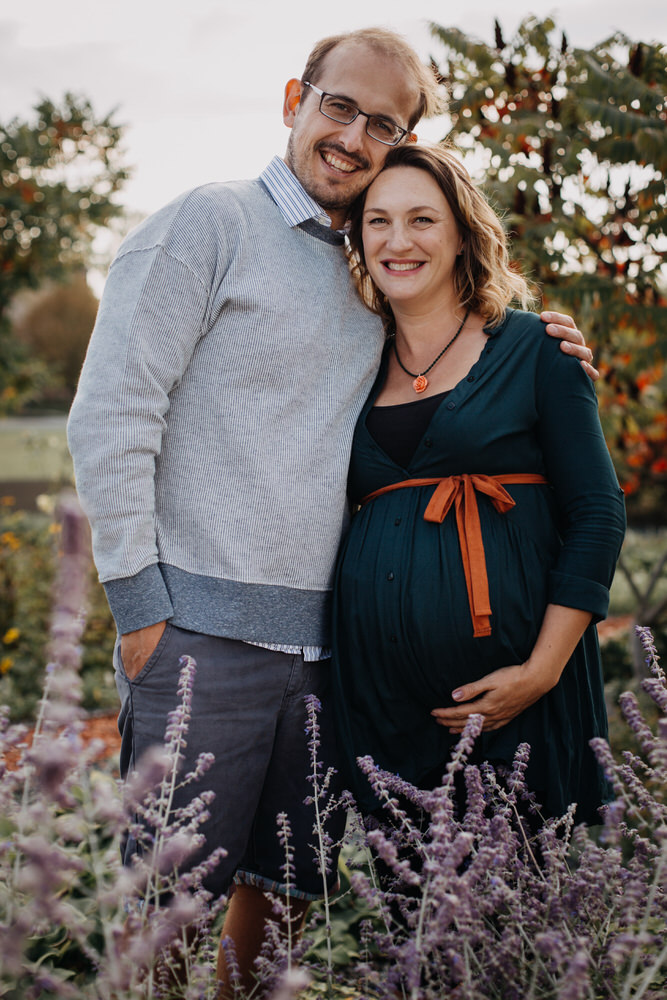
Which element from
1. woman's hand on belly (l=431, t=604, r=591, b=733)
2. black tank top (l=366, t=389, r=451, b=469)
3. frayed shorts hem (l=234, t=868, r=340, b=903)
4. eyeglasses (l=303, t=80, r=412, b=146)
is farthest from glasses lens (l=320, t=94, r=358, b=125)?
frayed shorts hem (l=234, t=868, r=340, b=903)

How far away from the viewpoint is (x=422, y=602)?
2.43 meters

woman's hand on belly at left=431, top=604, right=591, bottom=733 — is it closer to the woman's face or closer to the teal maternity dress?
the teal maternity dress

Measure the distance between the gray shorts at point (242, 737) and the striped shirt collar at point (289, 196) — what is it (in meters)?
1.35

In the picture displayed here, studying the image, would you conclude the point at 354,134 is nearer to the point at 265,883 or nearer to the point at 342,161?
the point at 342,161

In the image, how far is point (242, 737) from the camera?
97.3 inches

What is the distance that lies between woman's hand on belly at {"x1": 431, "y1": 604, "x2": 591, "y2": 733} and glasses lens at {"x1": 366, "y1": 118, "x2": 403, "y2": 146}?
64.3 inches

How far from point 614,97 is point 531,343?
2267 mm

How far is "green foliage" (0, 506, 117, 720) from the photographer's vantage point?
20.8ft

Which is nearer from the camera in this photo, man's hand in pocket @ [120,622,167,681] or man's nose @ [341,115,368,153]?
man's hand in pocket @ [120,622,167,681]

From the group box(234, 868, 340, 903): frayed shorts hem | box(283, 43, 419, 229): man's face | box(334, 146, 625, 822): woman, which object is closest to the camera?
box(334, 146, 625, 822): woman

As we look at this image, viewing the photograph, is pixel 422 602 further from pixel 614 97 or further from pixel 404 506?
pixel 614 97

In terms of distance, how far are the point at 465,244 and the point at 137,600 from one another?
162 centimetres

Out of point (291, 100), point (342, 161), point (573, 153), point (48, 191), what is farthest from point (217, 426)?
point (48, 191)

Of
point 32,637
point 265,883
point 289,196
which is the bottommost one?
point 265,883
